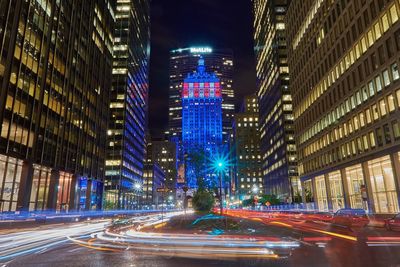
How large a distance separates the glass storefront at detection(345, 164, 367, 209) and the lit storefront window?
3.86 metres

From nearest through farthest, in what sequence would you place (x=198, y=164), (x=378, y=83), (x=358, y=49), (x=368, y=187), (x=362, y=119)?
(x=198, y=164) < (x=378, y=83) < (x=368, y=187) < (x=362, y=119) < (x=358, y=49)

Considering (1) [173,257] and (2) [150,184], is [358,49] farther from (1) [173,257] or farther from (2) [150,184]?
(2) [150,184]

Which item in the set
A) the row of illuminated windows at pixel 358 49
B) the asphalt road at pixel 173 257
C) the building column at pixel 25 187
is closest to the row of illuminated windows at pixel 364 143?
the row of illuminated windows at pixel 358 49

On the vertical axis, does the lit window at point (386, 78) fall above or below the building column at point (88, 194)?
above

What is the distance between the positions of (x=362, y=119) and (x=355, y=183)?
1244 cm

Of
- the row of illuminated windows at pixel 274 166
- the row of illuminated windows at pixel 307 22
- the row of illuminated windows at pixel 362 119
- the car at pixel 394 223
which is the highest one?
the row of illuminated windows at pixel 307 22

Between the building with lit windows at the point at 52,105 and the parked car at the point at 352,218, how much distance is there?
4095cm

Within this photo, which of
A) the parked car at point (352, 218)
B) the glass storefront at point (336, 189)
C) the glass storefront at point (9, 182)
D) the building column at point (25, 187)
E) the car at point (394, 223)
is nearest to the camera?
the car at point (394, 223)

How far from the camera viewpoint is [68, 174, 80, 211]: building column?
60.5m

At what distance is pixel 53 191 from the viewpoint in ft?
175

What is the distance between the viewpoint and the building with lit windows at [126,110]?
111000 mm

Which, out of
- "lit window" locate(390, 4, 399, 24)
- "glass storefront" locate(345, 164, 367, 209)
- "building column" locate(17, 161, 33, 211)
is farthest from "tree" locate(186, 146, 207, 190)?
"lit window" locate(390, 4, 399, 24)

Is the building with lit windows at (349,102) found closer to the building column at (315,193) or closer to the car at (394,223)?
the building column at (315,193)

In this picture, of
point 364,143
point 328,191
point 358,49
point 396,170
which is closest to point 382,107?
point 364,143
